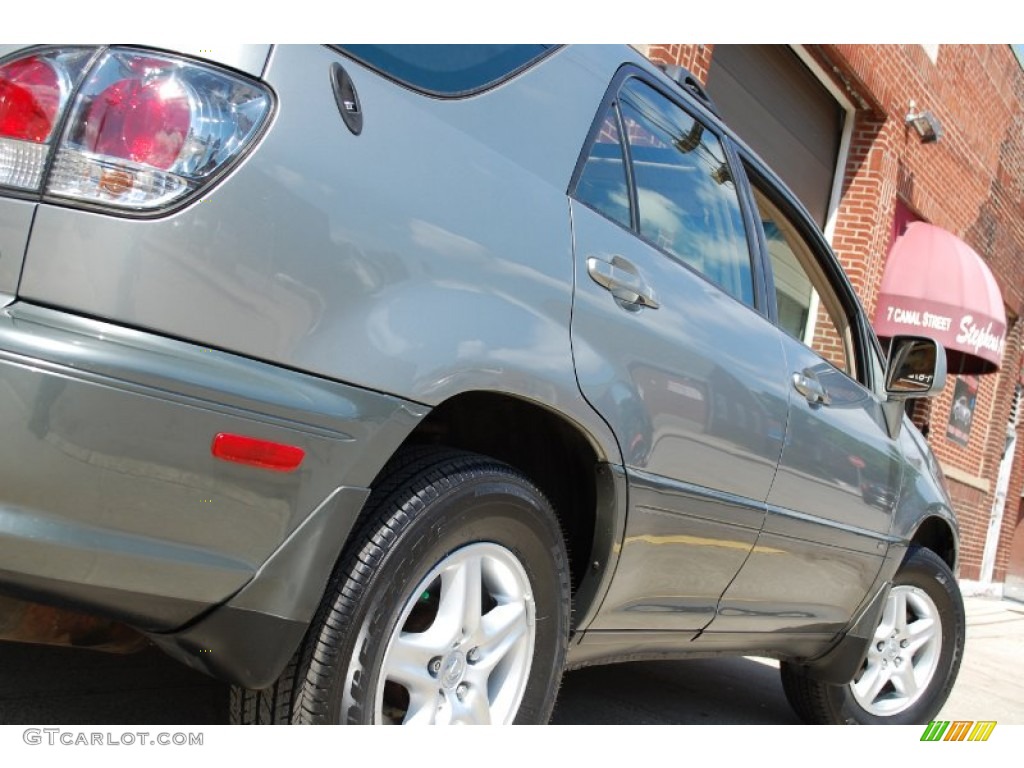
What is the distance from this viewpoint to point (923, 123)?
11.2m

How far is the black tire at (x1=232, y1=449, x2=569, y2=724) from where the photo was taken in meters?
2.02

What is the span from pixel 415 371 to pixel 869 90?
918 cm

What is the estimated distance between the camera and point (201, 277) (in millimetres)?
1753

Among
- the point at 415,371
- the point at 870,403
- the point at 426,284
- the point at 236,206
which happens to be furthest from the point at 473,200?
the point at 870,403

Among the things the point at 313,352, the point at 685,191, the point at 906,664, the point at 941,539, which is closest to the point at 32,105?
the point at 313,352

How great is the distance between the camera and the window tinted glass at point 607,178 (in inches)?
101

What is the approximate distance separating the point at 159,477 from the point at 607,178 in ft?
4.34

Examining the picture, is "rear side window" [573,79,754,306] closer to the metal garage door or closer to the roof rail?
the roof rail

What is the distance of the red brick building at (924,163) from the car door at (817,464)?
326 centimetres

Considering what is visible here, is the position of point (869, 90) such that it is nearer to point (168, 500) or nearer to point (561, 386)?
point (561, 386)

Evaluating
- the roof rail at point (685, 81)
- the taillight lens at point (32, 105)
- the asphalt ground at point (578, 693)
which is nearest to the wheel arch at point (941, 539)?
the asphalt ground at point (578, 693)

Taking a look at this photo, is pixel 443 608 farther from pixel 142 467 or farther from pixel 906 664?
pixel 906 664

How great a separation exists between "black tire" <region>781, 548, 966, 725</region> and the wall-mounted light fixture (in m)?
7.62

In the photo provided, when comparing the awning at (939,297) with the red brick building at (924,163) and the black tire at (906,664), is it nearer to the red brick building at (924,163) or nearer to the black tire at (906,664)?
the red brick building at (924,163)
